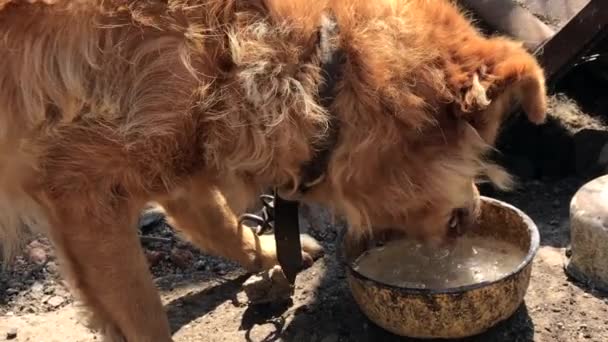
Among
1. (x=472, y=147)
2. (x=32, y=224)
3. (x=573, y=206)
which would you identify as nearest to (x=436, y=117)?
(x=472, y=147)

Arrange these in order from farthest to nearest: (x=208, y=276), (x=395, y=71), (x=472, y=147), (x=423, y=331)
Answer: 1. (x=208, y=276)
2. (x=423, y=331)
3. (x=472, y=147)
4. (x=395, y=71)

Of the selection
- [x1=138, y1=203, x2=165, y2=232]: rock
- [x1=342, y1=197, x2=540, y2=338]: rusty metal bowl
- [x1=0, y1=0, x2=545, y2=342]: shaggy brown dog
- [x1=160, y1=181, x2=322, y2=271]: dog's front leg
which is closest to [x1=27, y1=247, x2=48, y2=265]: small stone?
[x1=138, y1=203, x2=165, y2=232]: rock

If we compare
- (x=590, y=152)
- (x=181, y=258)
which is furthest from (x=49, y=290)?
(x=590, y=152)

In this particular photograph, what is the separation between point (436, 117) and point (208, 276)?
199cm

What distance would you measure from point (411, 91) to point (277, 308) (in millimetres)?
1584

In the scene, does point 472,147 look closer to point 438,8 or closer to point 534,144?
point 438,8

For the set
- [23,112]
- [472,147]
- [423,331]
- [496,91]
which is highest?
[496,91]

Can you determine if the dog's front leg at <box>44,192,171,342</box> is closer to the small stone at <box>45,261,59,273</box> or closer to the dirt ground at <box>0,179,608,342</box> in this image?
the dirt ground at <box>0,179,608,342</box>

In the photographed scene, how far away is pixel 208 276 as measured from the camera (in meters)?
4.52

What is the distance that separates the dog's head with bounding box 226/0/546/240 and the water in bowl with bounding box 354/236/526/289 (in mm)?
713

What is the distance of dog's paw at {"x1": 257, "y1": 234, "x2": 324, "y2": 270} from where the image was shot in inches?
173

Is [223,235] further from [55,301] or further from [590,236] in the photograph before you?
[590,236]

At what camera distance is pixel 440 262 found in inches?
151

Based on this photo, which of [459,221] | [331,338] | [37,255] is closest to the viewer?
[459,221]
